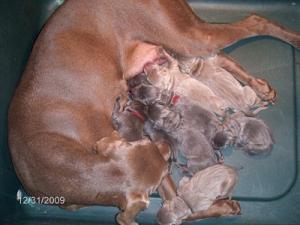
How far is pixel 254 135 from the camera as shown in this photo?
141 inches

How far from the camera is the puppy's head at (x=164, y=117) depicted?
11.8ft

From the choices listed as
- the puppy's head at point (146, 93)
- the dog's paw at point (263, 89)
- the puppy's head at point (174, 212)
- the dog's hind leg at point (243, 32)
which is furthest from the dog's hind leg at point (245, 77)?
the puppy's head at point (174, 212)

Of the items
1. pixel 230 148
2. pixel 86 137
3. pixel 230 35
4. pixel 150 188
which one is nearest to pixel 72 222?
pixel 86 137

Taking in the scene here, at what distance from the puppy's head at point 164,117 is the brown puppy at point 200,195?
418mm

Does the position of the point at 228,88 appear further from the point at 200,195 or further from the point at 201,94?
the point at 200,195

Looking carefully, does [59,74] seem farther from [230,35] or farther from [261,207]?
[261,207]

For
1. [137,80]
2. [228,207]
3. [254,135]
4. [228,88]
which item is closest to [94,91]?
[137,80]

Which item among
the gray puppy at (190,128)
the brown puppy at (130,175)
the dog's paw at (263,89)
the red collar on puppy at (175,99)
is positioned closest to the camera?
the brown puppy at (130,175)

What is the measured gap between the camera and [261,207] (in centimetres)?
389

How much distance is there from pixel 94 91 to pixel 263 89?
4.60 feet

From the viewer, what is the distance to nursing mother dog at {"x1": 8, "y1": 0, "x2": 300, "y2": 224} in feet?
9.68

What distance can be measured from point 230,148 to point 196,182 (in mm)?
646

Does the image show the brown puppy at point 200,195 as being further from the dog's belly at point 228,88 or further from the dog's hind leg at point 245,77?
the dog's hind leg at point 245,77

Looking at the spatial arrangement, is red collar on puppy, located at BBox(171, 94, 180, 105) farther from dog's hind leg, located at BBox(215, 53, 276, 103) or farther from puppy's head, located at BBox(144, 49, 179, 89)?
dog's hind leg, located at BBox(215, 53, 276, 103)
